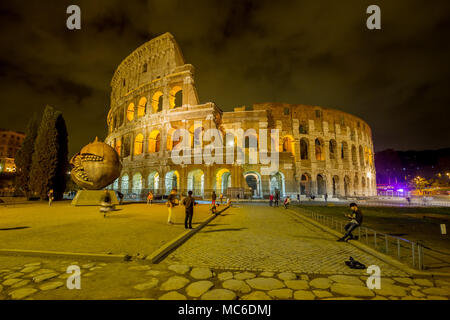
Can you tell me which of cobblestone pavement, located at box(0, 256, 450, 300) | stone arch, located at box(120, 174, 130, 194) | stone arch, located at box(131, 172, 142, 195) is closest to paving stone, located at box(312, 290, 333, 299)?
cobblestone pavement, located at box(0, 256, 450, 300)

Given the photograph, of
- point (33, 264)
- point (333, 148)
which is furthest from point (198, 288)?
point (333, 148)

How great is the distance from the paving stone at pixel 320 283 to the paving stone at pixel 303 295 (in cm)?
27

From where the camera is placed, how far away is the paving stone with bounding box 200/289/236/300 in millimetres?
2713

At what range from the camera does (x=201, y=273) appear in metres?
3.52

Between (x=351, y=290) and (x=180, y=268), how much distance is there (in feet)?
8.90

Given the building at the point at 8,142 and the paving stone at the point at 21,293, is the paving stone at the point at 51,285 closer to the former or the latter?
the paving stone at the point at 21,293

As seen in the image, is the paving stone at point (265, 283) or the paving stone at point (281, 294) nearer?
the paving stone at point (281, 294)

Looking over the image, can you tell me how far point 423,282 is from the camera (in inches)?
126

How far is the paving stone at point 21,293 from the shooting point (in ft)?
8.55

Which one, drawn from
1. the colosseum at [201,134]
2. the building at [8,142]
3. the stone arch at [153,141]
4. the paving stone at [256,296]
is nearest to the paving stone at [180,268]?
the paving stone at [256,296]

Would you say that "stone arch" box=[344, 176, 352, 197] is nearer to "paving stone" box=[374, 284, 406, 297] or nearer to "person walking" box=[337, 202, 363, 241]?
"person walking" box=[337, 202, 363, 241]

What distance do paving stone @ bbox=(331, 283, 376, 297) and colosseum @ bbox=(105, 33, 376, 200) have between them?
20.4m

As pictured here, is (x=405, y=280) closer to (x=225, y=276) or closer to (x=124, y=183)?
(x=225, y=276)

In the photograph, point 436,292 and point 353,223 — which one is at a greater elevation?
point 353,223
